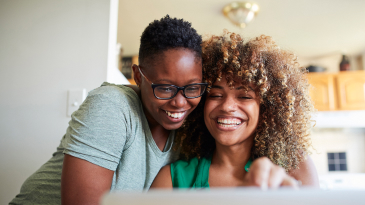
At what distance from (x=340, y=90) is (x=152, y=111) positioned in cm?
421

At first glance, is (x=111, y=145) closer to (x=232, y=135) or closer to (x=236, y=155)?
(x=232, y=135)

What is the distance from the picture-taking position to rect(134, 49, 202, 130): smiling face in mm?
890

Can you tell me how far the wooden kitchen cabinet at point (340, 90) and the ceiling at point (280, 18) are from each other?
0.51m

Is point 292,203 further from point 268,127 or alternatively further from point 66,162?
point 268,127

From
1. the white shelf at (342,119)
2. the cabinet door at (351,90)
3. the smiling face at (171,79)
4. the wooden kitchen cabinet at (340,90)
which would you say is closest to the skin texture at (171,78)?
the smiling face at (171,79)

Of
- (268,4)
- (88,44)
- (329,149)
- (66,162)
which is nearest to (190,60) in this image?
(66,162)

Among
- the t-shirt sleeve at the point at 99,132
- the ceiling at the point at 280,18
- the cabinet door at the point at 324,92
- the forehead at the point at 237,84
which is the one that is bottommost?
the t-shirt sleeve at the point at 99,132

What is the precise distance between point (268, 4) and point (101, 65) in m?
2.16

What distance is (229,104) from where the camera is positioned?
1.02 m

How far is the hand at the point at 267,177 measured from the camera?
499 millimetres

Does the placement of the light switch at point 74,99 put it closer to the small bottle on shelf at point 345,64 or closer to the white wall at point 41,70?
the white wall at point 41,70

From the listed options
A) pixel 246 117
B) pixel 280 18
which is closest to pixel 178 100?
pixel 246 117

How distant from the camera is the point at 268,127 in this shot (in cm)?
113

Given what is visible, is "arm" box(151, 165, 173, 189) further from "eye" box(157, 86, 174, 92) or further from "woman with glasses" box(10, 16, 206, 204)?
"eye" box(157, 86, 174, 92)
